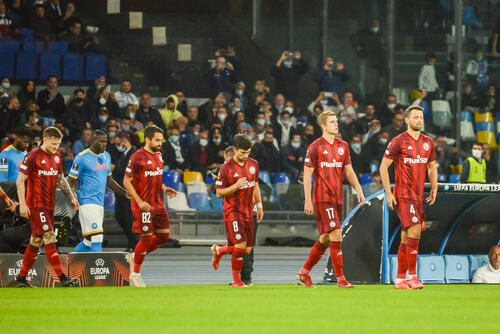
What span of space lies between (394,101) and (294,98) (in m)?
2.72

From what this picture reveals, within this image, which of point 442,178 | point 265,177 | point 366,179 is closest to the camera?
point 265,177

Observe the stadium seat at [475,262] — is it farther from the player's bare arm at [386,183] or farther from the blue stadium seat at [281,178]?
the blue stadium seat at [281,178]

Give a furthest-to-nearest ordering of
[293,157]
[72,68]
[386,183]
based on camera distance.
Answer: [72,68]
[293,157]
[386,183]

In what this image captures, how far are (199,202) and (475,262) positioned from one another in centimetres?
885

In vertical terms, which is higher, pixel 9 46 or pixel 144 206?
pixel 9 46

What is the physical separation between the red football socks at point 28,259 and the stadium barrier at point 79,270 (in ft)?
2.16

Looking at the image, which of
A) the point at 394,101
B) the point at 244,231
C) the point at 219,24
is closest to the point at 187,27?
the point at 219,24

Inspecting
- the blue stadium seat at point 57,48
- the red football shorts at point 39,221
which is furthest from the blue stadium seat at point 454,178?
the red football shorts at point 39,221

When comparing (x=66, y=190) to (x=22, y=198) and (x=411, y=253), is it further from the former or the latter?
(x=411, y=253)

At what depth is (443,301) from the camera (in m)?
10.3

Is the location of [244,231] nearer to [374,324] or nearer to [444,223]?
[444,223]

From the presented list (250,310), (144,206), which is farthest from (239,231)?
(250,310)

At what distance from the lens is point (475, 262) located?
14.4m

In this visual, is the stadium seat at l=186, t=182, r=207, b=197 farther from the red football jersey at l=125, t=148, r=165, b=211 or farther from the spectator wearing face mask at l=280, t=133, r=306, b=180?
the red football jersey at l=125, t=148, r=165, b=211
